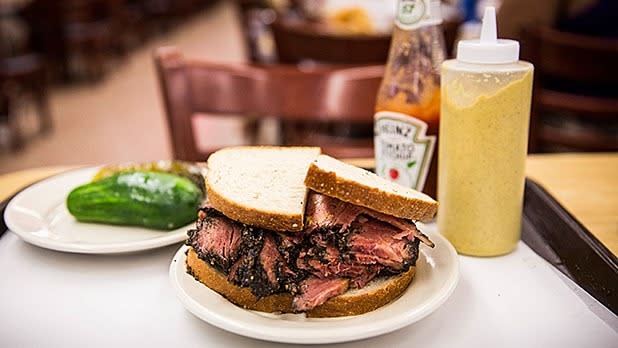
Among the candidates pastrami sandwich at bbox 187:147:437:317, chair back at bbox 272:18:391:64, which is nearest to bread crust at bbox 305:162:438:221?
pastrami sandwich at bbox 187:147:437:317

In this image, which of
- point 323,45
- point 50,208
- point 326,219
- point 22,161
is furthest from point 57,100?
point 326,219

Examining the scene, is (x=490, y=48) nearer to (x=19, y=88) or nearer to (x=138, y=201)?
(x=138, y=201)

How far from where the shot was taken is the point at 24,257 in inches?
41.1

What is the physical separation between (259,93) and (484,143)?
791 mm

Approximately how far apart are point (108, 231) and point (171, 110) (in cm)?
61

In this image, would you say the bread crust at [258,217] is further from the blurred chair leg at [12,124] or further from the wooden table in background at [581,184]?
the blurred chair leg at [12,124]

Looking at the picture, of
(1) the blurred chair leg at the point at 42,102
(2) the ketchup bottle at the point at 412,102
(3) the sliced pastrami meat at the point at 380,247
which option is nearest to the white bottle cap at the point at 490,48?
(2) the ketchup bottle at the point at 412,102

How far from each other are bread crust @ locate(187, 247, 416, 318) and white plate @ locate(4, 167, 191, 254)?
0.21 m

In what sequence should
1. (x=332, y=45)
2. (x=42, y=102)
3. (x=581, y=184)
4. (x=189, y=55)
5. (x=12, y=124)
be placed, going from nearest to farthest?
1. (x=581, y=184)
2. (x=332, y=45)
3. (x=12, y=124)
4. (x=42, y=102)
5. (x=189, y=55)

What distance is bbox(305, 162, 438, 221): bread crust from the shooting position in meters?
0.84

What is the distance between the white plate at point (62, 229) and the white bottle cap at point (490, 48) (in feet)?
1.68

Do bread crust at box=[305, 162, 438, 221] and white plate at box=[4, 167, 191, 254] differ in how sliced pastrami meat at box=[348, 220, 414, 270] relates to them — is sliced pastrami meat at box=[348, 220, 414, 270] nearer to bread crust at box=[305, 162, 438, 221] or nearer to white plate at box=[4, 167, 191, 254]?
bread crust at box=[305, 162, 438, 221]

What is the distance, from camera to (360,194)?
84 centimetres

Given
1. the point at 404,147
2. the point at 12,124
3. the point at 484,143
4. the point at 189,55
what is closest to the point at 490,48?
the point at 484,143
